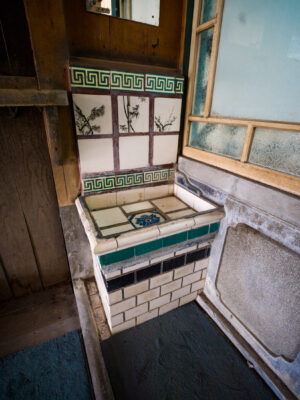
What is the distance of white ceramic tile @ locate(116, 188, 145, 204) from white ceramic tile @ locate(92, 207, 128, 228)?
9cm

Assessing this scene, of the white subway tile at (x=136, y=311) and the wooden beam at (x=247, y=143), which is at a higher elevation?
the wooden beam at (x=247, y=143)

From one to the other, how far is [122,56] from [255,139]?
104 cm

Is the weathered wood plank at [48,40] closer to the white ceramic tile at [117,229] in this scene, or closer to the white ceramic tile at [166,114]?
the white ceramic tile at [166,114]

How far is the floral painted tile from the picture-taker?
4.99 feet

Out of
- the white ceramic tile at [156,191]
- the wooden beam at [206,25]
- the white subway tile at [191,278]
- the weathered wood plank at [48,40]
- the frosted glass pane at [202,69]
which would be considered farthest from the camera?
the white ceramic tile at [156,191]

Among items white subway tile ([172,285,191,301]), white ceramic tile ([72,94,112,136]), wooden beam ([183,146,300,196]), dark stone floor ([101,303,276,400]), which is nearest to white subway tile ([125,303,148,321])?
dark stone floor ([101,303,276,400])

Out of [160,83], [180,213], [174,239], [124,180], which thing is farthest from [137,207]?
[160,83]

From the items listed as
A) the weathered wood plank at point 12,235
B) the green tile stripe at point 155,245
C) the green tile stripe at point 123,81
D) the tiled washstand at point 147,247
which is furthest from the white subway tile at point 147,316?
the green tile stripe at point 123,81

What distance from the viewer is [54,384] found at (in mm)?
1352

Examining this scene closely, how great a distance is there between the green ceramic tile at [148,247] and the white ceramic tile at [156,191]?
619 mm

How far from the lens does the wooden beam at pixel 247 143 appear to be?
126 centimetres

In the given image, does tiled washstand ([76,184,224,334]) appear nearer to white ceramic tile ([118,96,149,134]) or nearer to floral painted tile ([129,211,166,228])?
floral painted tile ([129,211,166,228])

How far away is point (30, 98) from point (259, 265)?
5.30 feet

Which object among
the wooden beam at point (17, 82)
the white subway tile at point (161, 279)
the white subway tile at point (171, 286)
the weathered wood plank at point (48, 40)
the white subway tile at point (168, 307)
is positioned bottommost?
the white subway tile at point (168, 307)
